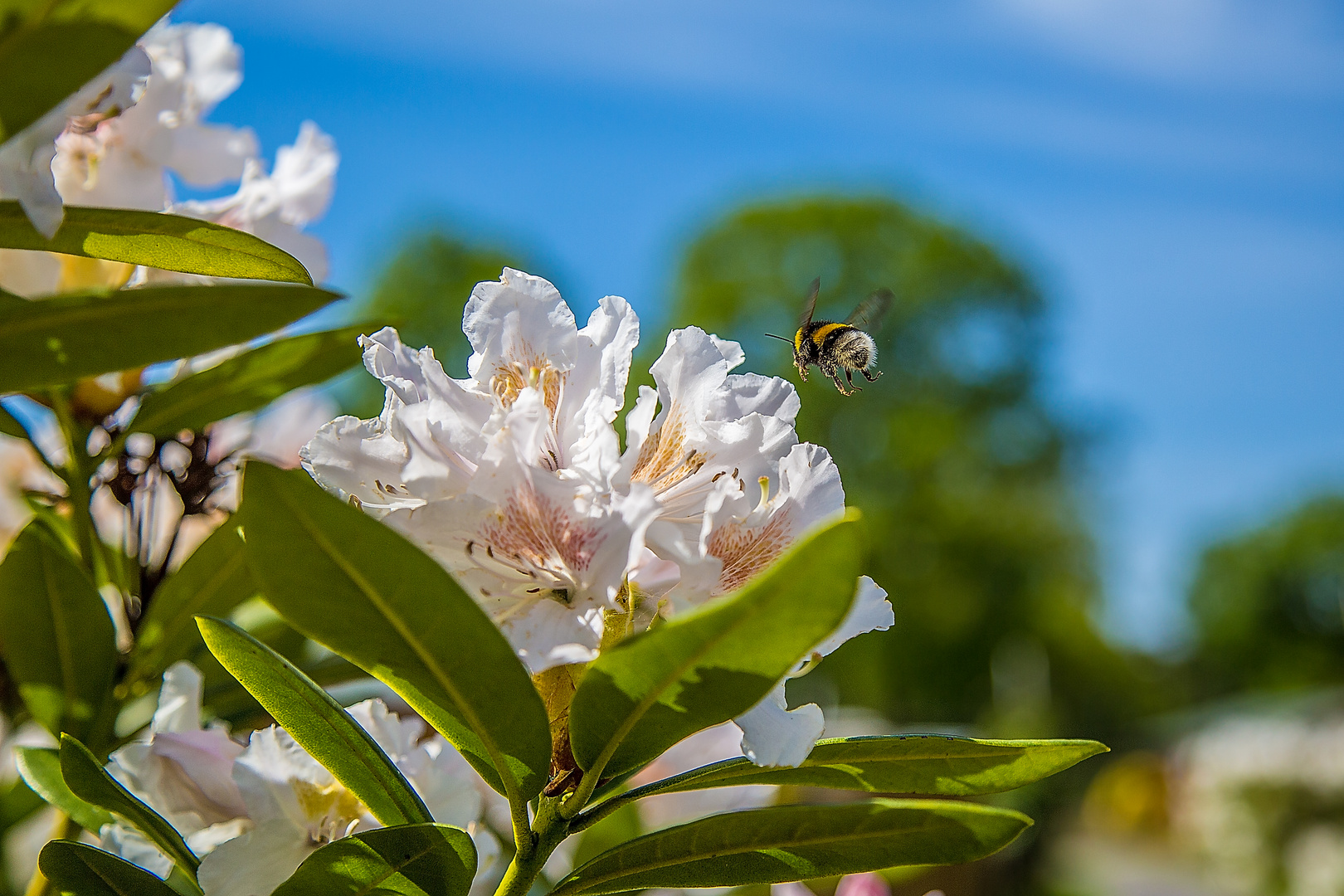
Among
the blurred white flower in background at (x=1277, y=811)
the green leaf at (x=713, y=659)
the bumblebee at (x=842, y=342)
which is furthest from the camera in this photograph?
the blurred white flower in background at (x=1277, y=811)

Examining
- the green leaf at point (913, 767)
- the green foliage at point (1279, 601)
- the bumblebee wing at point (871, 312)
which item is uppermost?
the green leaf at point (913, 767)

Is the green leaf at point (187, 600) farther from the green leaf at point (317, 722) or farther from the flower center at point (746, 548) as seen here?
the flower center at point (746, 548)

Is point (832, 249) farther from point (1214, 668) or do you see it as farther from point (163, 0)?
point (1214, 668)

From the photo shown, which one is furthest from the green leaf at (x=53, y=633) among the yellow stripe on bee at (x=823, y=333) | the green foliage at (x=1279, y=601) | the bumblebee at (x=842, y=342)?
the green foliage at (x=1279, y=601)

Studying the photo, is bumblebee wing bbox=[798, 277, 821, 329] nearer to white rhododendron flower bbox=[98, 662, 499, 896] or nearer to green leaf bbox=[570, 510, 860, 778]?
white rhododendron flower bbox=[98, 662, 499, 896]

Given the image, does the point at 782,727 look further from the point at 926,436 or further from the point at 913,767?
the point at 926,436

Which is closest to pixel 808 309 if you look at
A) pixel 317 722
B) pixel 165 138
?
pixel 165 138
